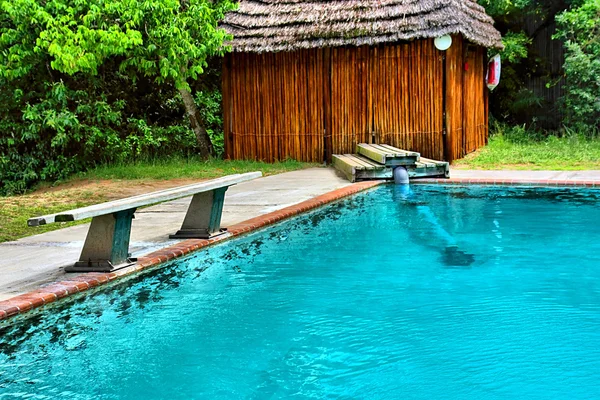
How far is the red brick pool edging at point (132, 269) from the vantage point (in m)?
4.70

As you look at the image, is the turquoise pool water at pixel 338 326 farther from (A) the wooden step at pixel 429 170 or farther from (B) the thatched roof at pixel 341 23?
(B) the thatched roof at pixel 341 23

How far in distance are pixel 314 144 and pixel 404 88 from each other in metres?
1.99

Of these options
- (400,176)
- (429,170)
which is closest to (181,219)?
(400,176)

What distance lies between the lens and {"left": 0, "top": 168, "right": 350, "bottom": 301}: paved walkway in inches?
216

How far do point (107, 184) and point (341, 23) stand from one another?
500cm

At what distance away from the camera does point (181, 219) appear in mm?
8086

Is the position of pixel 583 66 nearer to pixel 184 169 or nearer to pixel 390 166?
pixel 390 166

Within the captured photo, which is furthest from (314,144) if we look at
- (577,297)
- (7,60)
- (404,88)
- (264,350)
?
(264,350)

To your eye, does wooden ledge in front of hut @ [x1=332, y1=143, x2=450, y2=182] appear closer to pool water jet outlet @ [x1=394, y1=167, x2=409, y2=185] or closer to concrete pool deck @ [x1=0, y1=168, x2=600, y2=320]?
pool water jet outlet @ [x1=394, y1=167, x2=409, y2=185]

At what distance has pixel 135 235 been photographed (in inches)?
281

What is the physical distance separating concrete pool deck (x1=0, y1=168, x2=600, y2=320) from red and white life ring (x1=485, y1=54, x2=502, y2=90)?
427cm

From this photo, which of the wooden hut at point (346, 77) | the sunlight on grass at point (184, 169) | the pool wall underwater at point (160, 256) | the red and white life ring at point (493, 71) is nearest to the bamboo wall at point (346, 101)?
the wooden hut at point (346, 77)

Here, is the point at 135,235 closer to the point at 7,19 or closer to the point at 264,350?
the point at 264,350

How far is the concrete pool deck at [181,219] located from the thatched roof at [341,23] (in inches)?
92.7
